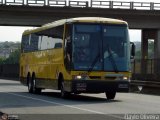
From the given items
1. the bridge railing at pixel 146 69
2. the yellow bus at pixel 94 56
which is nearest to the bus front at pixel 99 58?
the yellow bus at pixel 94 56

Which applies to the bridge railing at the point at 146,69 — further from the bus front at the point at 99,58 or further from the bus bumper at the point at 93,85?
the bus bumper at the point at 93,85

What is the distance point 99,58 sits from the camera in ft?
77.7

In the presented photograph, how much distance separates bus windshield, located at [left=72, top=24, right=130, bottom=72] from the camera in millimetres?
23484

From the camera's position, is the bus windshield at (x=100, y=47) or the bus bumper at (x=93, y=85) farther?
the bus windshield at (x=100, y=47)

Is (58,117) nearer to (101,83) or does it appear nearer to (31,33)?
(101,83)

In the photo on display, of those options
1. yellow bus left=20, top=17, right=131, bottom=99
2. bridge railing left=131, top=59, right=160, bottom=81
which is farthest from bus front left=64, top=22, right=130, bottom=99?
bridge railing left=131, top=59, right=160, bottom=81

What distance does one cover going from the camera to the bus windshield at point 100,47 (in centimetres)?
2348

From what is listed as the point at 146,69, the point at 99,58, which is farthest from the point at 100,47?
the point at 146,69

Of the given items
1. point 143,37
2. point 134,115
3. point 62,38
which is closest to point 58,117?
point 134,115

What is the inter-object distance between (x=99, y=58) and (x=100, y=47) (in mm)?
450

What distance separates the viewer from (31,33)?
3228 cm

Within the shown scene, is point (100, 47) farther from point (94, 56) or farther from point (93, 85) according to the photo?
point (93, 85)

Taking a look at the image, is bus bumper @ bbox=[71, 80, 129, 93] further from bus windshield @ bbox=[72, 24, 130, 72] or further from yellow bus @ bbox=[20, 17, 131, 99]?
bus windshield @ bbox=[72, 24, 130, 72]

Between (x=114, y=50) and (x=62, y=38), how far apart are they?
7.97ft
